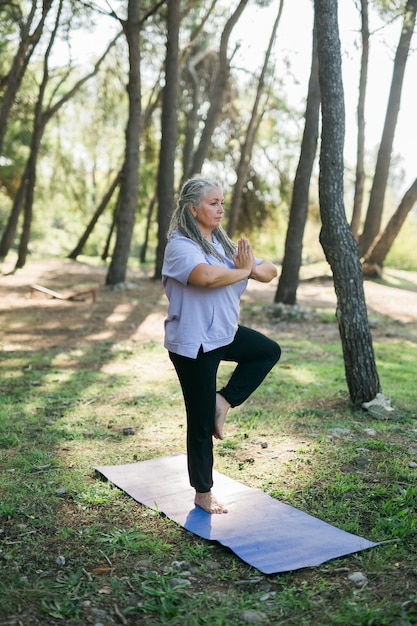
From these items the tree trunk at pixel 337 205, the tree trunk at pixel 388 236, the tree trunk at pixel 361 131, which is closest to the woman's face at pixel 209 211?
the tree trunk at pixel 337 205

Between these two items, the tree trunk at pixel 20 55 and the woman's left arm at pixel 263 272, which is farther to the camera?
the tree trunk at pixel 20 55

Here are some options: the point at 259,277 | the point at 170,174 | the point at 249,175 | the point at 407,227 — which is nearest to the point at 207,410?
the point at 259,277

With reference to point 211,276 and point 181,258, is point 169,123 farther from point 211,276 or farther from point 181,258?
point 211,276

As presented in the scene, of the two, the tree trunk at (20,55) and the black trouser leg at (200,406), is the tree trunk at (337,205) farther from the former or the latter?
the tree trunk at (20,55)

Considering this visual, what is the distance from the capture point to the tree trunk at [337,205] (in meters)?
6.56

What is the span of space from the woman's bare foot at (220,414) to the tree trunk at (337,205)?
8.03 ft

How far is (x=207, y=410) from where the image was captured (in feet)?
14.7

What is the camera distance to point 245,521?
15.0ft

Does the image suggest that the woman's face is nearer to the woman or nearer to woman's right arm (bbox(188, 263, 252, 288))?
the woman

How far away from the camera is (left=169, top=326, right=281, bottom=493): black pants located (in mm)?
4406

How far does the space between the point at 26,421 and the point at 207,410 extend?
277 cm

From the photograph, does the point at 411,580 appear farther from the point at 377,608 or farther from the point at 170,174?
the point at 170,174

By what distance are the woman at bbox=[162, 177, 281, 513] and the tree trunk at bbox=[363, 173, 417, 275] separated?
1253 cm

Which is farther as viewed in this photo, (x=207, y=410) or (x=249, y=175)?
(x=249, y=175)
